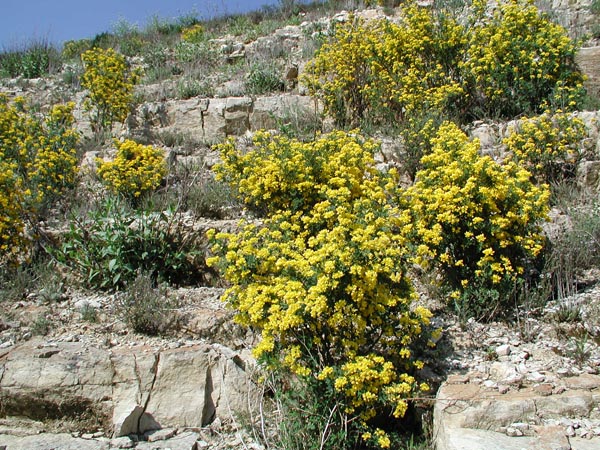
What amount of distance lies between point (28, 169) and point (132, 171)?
5.28 ft

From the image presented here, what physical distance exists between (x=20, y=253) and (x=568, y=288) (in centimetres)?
519

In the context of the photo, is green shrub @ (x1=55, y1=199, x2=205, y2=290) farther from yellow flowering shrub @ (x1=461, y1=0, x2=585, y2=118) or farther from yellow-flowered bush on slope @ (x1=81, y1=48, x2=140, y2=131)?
yellow flowering shrub @ (x1=461, y1=0, x2=585, y2=118)

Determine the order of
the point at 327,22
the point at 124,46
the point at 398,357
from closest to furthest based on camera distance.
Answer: the point at 398,357 → the point at 327,22 → the point at 124,46

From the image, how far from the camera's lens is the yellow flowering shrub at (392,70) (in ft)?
23.8

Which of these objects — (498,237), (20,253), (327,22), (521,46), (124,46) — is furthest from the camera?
(124,46)

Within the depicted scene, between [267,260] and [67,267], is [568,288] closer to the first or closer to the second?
[267,260]

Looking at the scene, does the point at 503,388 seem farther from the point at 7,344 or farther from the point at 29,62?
the point at 29,62

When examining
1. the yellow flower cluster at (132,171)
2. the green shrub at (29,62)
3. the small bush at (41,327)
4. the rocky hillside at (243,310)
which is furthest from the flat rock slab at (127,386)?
the green shrub at (29,62)

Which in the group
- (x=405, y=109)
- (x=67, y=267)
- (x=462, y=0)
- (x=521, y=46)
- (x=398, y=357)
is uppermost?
(x=462, y=0)

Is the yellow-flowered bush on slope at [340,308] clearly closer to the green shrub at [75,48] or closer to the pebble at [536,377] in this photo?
the pebble at [536,377]

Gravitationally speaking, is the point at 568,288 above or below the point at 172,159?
below

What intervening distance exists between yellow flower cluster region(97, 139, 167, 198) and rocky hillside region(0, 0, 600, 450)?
0.04 metres

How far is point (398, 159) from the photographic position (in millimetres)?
6586

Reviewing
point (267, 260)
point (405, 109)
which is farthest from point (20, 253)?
point (405, 109)
